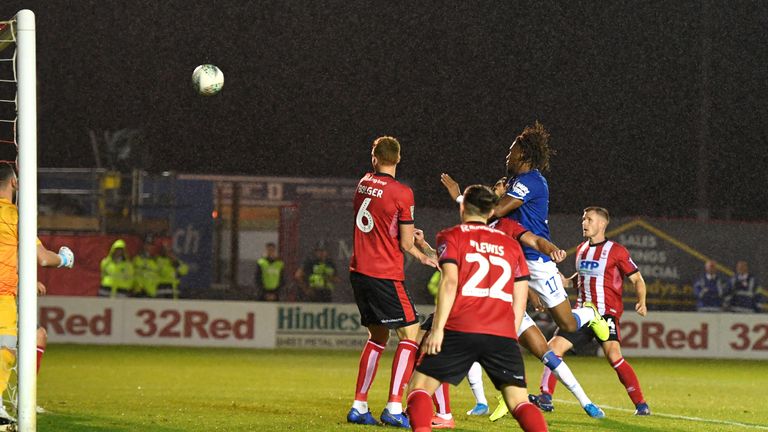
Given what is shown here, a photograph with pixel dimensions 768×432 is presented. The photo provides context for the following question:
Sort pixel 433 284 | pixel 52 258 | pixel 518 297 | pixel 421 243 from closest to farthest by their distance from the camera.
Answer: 1. pixel 518 297
2. pixel 52 258
3. pixel 421 243
4. pixel 433 284

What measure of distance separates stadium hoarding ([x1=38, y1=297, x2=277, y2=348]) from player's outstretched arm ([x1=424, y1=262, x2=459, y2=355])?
1461cm

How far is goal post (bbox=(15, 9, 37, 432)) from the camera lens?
7.32 metres

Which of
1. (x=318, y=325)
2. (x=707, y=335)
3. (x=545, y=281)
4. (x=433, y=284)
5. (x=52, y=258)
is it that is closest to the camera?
(x=52, y=258)

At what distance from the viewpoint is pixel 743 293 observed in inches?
949

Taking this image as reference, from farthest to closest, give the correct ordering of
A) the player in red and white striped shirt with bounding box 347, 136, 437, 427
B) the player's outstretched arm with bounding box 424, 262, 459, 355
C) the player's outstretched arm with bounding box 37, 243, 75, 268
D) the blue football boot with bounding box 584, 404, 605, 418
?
the blue football boot with bounding box 584, 404, 605, 418, the player in red and white striped shirt with bounding box 347, 136, 437, 427, the player's outstretched arm with bounding box 37, 243, 75, 268, the player's outstretched arm with bounding box 424, 262, 459, 355

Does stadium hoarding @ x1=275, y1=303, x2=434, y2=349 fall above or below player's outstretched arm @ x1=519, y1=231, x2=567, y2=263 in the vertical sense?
below

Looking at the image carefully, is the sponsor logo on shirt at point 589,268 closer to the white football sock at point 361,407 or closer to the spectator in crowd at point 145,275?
the white football sock at point 361,407

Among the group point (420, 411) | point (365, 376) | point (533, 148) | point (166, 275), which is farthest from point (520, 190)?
point (166, 275)

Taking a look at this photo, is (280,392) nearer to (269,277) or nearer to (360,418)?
(360,418)

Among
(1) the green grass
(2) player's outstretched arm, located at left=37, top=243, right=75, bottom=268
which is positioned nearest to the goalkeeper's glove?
(2) player's outstretched arm, located at left=37, top=243, right=75, bottom=268

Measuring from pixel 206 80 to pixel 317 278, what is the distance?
10.8 m

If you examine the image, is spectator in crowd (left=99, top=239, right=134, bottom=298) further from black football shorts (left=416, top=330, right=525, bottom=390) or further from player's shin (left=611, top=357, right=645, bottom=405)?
black football shorts (left=416, top=330, right=525, bottom=390)

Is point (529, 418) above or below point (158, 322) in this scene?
above

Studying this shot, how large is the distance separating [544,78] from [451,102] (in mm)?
3758
